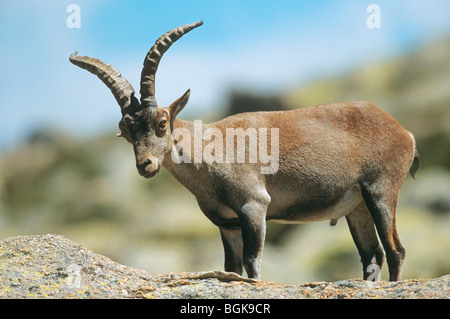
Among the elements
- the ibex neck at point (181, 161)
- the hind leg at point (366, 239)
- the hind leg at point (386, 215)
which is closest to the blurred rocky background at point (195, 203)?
the hind leg at point (366, 239)

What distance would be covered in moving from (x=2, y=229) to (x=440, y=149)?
3615cm

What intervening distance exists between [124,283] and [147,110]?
151 inches

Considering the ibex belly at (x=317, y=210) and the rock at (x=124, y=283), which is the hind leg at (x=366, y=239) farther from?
the rock at (x=124, y=283)

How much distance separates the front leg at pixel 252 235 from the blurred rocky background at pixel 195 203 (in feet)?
48.3

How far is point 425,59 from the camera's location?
77500 millimetres

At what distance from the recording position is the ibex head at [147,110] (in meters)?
15.8

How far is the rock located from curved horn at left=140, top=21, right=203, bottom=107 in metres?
3.72

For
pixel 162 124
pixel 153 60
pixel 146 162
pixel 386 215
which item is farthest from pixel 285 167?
pixel 153 60

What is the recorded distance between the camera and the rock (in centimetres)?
1346

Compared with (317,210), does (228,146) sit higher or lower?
higher

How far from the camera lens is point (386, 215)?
1750 cm

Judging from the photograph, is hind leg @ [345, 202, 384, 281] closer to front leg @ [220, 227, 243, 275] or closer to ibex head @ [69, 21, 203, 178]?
front leg @ [220, 227, 243, 275]

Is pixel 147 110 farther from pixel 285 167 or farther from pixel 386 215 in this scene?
pixel 386 215

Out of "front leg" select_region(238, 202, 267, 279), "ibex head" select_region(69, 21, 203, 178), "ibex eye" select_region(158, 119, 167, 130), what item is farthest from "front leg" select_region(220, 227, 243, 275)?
"ibex eye" select_region(158, 119, 167, 130)
